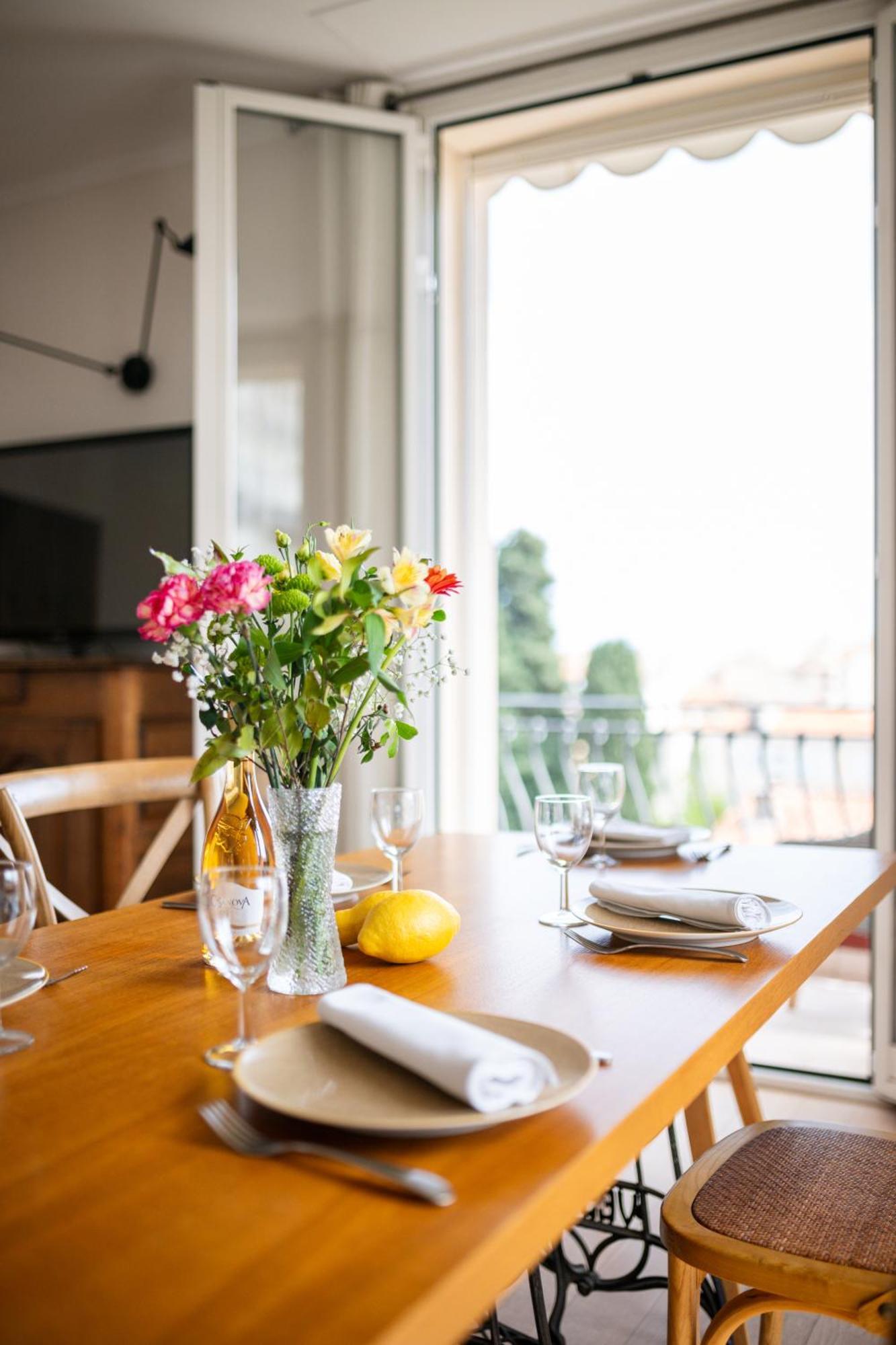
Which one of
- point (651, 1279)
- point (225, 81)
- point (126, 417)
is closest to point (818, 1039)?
point (651, 1279)

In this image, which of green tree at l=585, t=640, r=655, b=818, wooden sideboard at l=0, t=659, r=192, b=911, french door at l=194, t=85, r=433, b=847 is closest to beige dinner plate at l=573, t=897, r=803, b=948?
french door at l=194, t=85, r=433, b=847

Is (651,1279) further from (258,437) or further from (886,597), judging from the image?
(258,437)

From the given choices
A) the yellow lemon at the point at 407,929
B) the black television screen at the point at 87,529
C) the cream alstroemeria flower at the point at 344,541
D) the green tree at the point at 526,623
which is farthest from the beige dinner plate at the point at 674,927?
the green tree at the point at 526,623

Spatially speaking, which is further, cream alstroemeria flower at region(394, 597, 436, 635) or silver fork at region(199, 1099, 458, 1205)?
cream alstroemeria flower at region(394, 597, 436, 635)

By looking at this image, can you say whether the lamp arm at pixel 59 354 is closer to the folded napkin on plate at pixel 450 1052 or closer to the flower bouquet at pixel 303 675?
the flower bouquet at pixel 303 675

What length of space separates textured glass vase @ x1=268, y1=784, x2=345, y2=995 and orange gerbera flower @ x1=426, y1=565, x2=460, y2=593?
0.22 m

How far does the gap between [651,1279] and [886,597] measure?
1.62 meters

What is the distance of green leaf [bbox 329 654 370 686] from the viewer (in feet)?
3.57

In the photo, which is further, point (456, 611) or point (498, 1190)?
point (456, 611)

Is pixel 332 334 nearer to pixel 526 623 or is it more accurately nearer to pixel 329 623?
pixel 329 623

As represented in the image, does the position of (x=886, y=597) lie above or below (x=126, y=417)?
below

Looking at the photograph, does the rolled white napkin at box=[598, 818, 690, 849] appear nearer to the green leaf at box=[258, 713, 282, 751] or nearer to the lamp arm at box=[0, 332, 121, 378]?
the green leaf at box=[258, 713, 282, 751]

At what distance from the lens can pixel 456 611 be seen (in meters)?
3.51

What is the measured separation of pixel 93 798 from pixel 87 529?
7.50 ft
